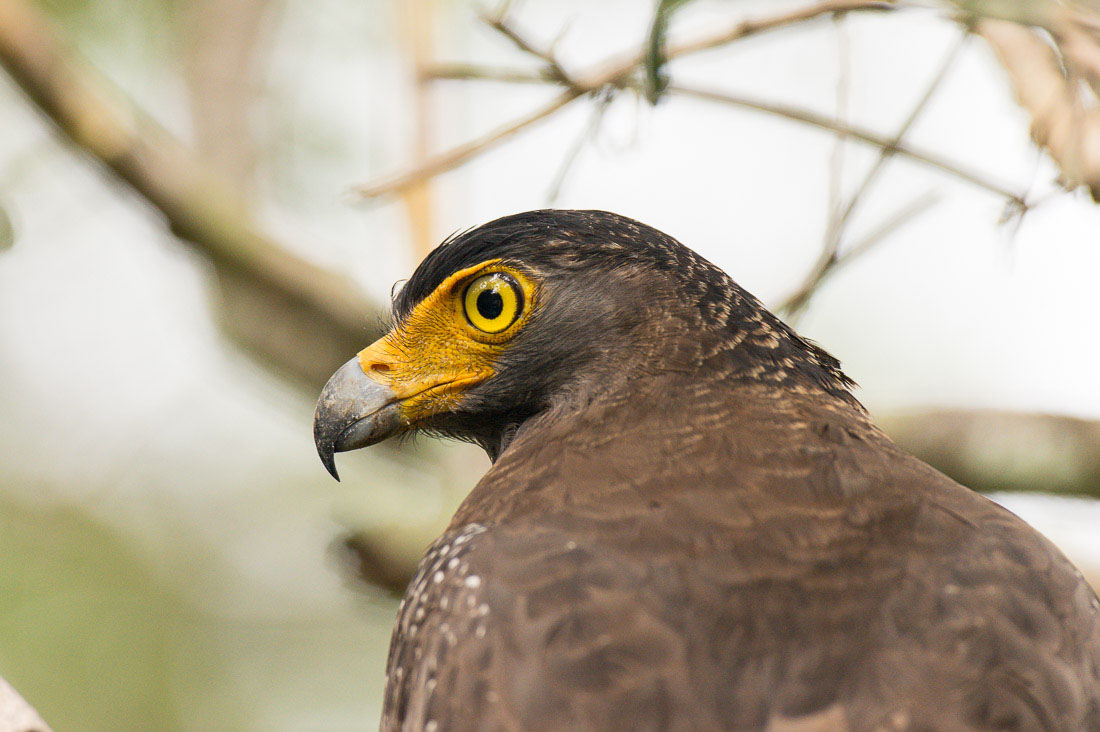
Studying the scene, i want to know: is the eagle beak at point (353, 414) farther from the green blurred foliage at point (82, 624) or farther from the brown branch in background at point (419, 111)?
the green blurred foliage at point (82, 624)

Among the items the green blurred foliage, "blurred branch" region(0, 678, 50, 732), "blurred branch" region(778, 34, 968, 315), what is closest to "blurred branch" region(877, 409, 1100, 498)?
"blurred branch" region(778, 34, 968, 315)

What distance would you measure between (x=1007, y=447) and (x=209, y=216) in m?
3.24

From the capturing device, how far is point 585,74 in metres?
3.20

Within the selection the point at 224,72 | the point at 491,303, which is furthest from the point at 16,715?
the point at 224,72

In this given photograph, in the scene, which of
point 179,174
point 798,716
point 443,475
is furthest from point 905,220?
point 179,174

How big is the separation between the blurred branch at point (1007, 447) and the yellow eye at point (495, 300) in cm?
192

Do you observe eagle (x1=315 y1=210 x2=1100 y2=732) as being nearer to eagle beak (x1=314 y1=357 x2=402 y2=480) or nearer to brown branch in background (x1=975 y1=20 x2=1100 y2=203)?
eagle beak (x1=314 y1=357 x2=402 y2=480)

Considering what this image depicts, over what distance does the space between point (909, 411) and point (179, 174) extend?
120 inches

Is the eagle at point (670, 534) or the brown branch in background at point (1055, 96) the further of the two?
A: the brown branch in background at point (1055, 96)

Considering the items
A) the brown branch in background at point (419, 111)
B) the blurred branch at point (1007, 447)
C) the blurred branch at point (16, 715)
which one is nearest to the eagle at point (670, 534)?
the blurred branch at point (16, 715)

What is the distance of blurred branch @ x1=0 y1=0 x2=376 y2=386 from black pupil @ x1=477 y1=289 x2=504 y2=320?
191 cm

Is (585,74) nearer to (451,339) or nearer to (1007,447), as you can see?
(451,339)

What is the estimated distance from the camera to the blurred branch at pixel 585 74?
9.55 feet

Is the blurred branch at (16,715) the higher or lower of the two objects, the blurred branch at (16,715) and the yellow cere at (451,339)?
the lower
